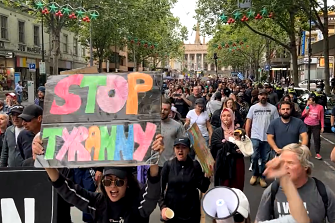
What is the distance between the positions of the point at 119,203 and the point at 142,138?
1.82 ft

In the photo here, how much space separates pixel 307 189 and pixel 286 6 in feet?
48.9

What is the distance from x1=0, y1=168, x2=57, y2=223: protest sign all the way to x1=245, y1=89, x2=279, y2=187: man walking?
15.3ft

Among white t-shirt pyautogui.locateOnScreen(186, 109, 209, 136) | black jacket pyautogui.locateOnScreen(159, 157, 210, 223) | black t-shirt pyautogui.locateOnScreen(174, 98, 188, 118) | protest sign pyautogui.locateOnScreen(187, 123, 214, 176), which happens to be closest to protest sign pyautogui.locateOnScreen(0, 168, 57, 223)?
black jacket pyautogui.locateOnScreen(159, 157, 210, 223)

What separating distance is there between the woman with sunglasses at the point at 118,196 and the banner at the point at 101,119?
7.2 inches

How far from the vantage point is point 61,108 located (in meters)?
2.86

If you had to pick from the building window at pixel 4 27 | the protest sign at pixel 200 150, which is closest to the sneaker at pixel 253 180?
the protest sign at pixel 200 150

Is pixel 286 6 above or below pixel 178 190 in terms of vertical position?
above

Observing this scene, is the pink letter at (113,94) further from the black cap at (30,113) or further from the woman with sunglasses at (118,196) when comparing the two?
the black cap at (30,113)

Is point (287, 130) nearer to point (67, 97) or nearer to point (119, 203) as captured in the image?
point (119, 203)

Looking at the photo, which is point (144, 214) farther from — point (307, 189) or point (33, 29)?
point (33, 29)

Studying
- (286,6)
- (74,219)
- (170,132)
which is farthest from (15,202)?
(286,6)

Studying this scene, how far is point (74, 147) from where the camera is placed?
8.96 feet

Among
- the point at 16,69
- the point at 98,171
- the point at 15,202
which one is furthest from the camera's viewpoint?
the point at 16,69

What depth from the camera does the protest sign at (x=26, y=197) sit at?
11.5ft
